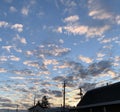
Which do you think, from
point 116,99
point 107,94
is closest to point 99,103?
point 107,94

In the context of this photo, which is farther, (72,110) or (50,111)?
(50,111)

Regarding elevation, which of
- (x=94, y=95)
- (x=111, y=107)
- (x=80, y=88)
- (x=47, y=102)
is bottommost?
(x=111, y=107)

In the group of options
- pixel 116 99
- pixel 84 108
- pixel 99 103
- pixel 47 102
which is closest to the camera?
pixel 116 99

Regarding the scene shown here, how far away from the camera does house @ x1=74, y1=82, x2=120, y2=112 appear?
117 ft

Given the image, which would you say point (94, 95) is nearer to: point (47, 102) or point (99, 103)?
point (99, 103)

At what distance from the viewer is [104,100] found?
3869 centimetres

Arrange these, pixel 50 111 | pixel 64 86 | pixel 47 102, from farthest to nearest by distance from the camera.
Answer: pixel 47 102, pixel 50 111, pixel 64 86

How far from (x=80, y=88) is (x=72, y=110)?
481 inches

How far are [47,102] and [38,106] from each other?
199 feet

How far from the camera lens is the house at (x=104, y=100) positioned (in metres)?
35.7

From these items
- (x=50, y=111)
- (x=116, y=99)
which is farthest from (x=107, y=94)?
(x=50, y=111)

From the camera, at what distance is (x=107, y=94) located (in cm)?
3962

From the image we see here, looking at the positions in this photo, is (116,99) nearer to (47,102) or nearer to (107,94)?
(107,94)

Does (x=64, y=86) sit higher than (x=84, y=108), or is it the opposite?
(x=64, y=86)
